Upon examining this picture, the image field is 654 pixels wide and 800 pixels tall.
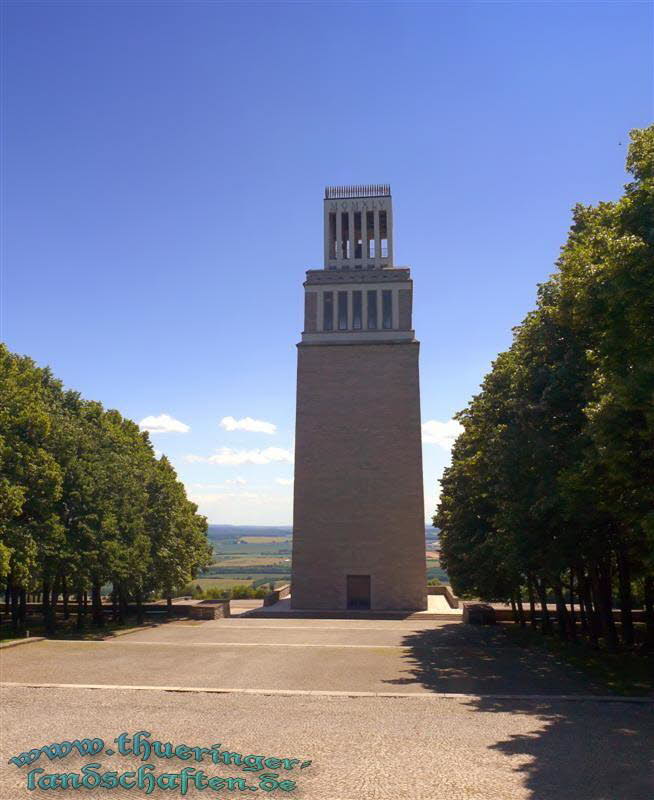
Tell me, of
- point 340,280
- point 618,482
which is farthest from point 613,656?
point 340,280

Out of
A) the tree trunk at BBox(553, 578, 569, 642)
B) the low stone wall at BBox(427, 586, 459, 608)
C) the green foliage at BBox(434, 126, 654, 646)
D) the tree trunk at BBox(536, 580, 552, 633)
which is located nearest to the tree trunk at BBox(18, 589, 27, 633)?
the green foliage at BBox(434, 126, 654, 646)

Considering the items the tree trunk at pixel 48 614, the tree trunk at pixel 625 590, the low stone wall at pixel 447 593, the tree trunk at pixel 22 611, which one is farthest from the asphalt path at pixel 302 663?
the low stone wall at pixel 447 593

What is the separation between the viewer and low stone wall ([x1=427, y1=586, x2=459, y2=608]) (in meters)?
48.7

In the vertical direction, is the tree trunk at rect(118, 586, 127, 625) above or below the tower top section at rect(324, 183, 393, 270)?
below

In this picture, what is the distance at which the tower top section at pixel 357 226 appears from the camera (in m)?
53.4

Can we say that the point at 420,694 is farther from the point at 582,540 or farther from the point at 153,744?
the point at 582,540

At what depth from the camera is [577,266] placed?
18.6m

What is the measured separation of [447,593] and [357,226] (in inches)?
1212

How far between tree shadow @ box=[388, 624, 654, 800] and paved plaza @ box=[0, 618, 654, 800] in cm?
4

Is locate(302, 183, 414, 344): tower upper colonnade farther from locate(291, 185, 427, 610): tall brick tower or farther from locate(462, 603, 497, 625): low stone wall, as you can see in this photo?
locate(462, 603, 497, 625): low stone wall

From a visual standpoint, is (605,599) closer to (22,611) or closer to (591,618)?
(591,618)

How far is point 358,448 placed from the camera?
4834 cm

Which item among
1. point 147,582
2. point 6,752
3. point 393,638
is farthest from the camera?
point 147,582

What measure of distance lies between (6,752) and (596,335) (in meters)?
17.0
